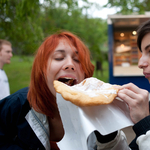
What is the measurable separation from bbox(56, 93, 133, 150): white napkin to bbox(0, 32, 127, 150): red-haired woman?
425 mm

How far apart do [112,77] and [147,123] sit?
558cm

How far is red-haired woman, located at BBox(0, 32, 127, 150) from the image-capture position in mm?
1776

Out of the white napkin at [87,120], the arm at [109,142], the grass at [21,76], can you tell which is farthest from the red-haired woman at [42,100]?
the grass at [21,76]

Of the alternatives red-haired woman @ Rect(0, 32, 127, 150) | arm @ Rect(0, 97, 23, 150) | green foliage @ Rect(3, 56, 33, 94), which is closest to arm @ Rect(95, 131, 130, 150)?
red-haired woman @ Rect(0, 32, 127, 150)

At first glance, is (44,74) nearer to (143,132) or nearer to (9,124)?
(9,124)

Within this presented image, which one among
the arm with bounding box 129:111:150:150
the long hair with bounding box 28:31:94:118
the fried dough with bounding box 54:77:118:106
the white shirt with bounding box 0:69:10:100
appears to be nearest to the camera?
the arm with bounding box 129:111:150:150

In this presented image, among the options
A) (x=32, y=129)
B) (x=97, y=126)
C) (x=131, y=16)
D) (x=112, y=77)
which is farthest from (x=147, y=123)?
(x=131, y=16)

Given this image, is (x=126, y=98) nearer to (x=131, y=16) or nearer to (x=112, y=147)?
(x=112, y=147)

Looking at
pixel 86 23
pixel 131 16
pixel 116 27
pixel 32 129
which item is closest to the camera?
pixel 32 129

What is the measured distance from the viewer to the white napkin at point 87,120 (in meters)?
1.26

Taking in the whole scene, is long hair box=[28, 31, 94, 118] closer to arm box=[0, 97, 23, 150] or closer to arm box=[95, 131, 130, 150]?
arm box=[0, 97, 23, 150]

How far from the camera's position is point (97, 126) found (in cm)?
125

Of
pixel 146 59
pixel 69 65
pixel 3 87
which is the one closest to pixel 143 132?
pixel 146 59

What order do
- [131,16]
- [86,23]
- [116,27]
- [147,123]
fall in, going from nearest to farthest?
[147,123] → [131,16] → [116,27] → [86,23]
